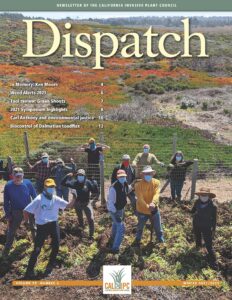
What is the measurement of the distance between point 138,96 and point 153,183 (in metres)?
26.0

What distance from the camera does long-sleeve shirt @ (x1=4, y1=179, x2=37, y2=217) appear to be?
9578 millimetres

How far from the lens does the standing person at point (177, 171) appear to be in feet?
41.7

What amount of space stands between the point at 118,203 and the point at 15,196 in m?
2.01

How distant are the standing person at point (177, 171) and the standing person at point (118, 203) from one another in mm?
3109

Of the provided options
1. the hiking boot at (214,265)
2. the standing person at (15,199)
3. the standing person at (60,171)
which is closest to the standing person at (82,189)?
the standing person at (15,199)

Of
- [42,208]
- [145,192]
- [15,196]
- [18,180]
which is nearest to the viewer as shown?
[42,208]

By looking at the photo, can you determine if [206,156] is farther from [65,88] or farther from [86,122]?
[65,88]

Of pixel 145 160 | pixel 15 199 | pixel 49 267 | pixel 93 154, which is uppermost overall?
pixel 93 154

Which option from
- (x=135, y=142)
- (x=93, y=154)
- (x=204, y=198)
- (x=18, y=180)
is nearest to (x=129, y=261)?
(x=204, y=198)

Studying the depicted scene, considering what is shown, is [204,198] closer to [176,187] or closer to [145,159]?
[145,159]

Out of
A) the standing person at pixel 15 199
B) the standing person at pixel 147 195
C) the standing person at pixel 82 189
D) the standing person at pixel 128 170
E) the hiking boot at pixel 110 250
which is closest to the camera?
the standing person at pixel 15 199

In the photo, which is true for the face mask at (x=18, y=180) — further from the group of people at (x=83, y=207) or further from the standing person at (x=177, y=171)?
the standing person at (x=177, y=171)

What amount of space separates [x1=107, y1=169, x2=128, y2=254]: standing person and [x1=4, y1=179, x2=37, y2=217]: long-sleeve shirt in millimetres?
1619

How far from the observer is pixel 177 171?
503 inches
